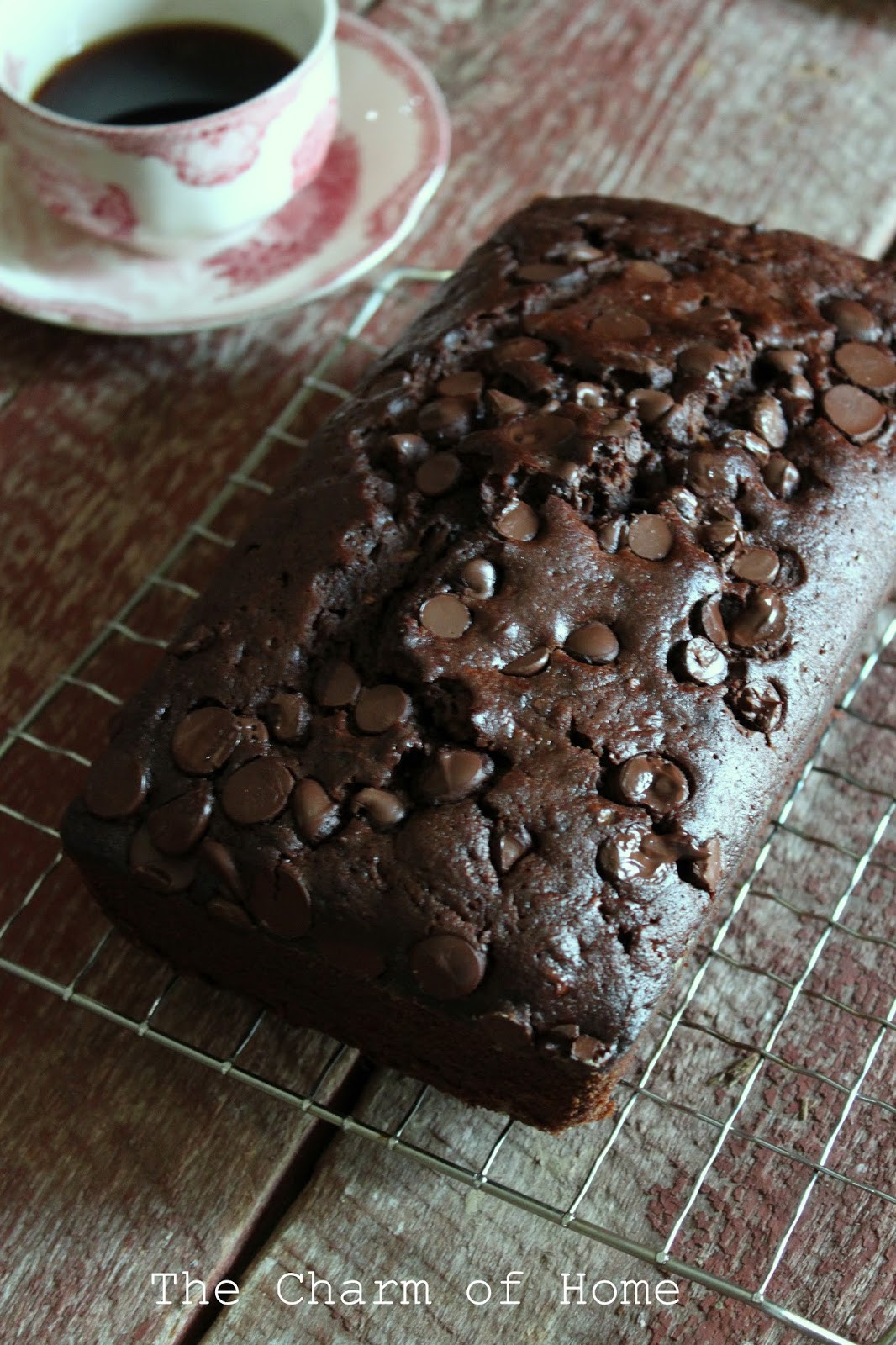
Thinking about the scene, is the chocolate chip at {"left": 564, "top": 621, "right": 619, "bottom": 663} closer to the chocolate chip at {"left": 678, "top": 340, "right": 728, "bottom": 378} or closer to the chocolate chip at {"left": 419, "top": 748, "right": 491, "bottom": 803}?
the chocolate chip at {"left": 419, "top": 748, "right": 491, "bottom": 803}

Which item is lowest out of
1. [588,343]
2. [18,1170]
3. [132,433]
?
[18,1170]

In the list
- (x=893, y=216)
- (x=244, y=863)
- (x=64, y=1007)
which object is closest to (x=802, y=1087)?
(x=244, y=863)

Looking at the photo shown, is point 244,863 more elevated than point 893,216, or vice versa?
point 893,216

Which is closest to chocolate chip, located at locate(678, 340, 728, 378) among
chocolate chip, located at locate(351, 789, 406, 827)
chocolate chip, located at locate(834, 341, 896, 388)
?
chocolate chip, located at locate(834, 341, 896, 388)

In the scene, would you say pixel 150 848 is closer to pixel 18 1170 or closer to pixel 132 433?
pixel 18 1170

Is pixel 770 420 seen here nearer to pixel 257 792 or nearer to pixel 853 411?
pixel 853 411

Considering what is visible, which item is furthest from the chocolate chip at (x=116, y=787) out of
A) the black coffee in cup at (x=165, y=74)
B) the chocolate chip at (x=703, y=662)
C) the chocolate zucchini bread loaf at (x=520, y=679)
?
the black coffee in cup at (x=165, y=74)

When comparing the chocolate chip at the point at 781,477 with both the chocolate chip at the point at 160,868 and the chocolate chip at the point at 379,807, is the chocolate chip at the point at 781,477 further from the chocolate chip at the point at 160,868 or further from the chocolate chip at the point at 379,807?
the chocolate chip at the point at 160,868
